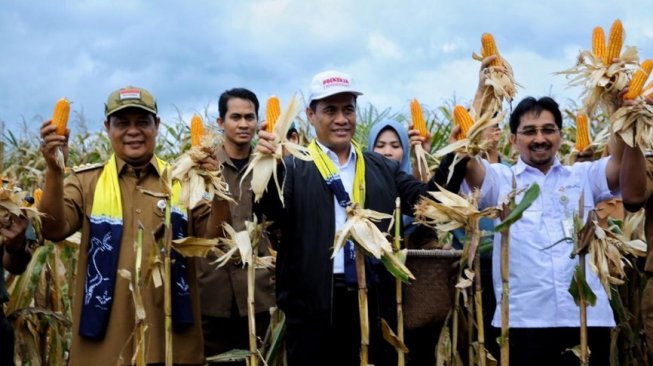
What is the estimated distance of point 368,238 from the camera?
400 cm

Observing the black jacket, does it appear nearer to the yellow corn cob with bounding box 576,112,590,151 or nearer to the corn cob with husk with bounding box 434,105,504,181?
the corn cob with husk with bounding box 434,105,504,181

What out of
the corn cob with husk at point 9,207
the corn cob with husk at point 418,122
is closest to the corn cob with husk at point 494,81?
the corn cob with husk at point 418,122

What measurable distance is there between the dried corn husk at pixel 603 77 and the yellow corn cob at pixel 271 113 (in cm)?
151

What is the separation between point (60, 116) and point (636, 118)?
8.83 feet

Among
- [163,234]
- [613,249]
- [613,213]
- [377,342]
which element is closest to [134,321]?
[163,234]

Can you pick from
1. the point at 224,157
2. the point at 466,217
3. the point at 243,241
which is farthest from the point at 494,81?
the point at 224,157

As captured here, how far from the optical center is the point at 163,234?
14.1 feet

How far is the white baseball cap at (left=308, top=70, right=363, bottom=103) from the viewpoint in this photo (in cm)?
450

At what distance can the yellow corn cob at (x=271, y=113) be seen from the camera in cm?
428

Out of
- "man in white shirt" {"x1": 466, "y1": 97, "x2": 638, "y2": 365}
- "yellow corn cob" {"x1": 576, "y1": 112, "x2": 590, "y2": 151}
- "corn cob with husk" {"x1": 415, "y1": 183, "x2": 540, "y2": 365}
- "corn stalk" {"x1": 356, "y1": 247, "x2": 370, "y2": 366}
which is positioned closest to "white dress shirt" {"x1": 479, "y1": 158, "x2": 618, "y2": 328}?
"man in white shirt" {"x1": 466, "y1": 97, "x2": 638, "y2": 365}

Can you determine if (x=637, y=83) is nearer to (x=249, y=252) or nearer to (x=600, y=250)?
(x=600, y=250)

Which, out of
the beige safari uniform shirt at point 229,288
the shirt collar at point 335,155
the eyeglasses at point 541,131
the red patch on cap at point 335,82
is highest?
the red patch on cap at point 335,82

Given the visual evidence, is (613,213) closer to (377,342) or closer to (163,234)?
(377,342)

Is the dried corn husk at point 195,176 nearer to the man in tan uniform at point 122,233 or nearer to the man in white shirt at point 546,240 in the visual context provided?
the man in tan uniform at point 122,233
